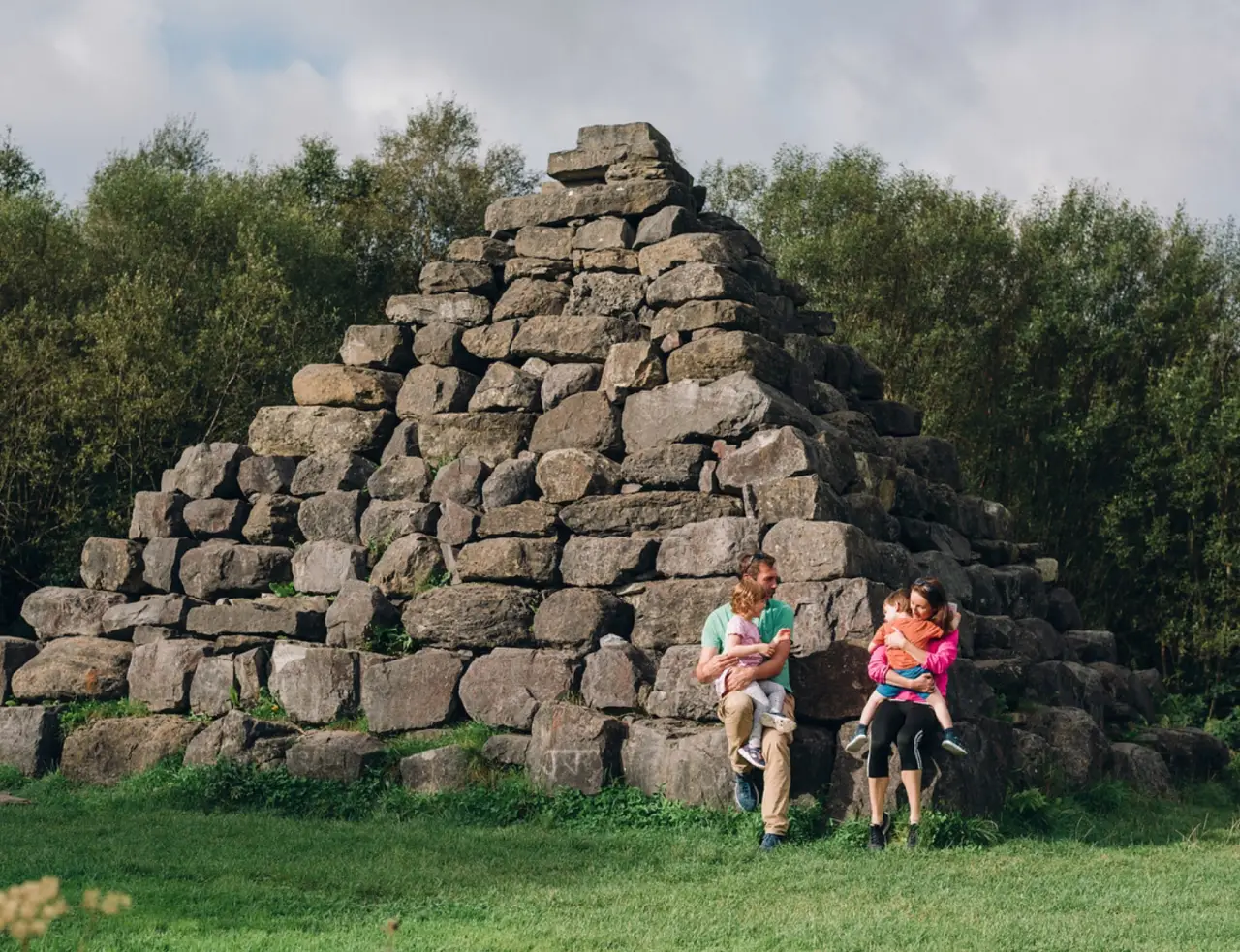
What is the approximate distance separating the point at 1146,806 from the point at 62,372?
16.2 m

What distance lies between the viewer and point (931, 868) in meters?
10.3

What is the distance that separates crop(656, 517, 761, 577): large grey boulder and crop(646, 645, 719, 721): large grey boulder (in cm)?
93

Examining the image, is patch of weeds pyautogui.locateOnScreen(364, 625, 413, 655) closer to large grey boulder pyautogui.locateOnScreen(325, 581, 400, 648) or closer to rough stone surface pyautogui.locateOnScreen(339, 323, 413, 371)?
large grey boulder pyautogui.locateOnScreen(325, 581, 400, 648)

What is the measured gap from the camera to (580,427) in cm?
1536

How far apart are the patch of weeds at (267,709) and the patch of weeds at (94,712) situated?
1170 millimetres

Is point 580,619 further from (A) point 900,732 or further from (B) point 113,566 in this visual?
(B) point 113,566

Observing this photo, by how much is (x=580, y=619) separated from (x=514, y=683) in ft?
2.64

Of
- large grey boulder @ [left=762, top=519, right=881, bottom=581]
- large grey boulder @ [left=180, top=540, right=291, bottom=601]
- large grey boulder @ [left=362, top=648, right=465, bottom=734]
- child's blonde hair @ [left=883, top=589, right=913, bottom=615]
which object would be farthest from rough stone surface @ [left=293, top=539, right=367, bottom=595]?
child's blonde hair @ [left=883, top=589, right=913, bottom=615]

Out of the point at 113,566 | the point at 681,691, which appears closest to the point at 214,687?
the point at 113,566

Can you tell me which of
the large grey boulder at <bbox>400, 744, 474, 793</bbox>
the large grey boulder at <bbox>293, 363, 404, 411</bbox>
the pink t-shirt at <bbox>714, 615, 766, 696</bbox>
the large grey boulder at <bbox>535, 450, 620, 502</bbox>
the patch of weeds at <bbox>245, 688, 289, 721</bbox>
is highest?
the large grey boulder at <bbox>293, 363, 404, 411</bbox>

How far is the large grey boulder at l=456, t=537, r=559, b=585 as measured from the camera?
14.5 metres

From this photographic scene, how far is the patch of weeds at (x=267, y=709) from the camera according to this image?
14.5m

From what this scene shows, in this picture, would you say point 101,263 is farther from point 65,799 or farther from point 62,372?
point 65,799

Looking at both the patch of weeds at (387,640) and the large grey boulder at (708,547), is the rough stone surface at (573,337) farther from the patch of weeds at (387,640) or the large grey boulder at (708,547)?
the patch of weeds at (387,640)
